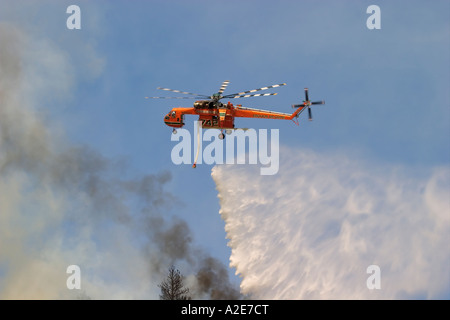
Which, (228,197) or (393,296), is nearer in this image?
(393,296)

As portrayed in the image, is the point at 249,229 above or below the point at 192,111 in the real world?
below

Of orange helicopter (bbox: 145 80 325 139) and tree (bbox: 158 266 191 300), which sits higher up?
orange helicopter (bbox: 145 80 325 139)

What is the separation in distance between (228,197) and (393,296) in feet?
75.8

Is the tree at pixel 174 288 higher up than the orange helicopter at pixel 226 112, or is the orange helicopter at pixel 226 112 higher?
the orange helicopter at pixel 226 112

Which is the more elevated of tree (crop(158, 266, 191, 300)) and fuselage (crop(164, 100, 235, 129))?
fuselage (crop(164, 100, 235, 129))

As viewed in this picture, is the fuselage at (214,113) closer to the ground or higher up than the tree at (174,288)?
higher up
